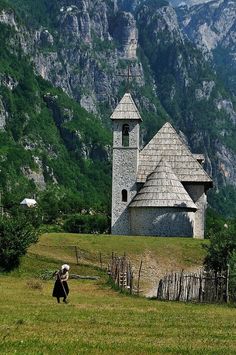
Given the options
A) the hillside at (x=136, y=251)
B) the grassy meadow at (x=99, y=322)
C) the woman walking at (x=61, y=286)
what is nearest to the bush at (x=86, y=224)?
the hillside at (x=136, y=251)

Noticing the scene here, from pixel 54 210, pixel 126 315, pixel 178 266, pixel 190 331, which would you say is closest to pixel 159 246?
pixel 178 266

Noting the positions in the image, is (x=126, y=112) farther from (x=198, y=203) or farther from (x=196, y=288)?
(x=196, y=288)

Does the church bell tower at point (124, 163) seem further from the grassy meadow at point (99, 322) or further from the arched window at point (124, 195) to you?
the grassy meadow at point (99, 322)

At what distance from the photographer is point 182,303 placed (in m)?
37.5

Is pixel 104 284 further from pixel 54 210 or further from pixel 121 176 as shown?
pixel 54 210

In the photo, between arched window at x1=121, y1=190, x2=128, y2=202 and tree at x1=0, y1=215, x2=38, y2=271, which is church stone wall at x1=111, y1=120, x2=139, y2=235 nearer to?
arched window at x1=121, y1=190, x2=128, y2=202

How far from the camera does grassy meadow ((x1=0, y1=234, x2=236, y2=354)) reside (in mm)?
19344

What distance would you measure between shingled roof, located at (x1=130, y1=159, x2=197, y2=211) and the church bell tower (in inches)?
61.2

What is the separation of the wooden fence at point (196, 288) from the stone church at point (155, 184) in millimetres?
27921

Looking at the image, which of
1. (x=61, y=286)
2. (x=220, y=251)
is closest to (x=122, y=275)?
(x=220, y=251)

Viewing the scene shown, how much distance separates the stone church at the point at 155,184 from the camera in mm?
69625

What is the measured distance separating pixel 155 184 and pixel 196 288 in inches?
1216

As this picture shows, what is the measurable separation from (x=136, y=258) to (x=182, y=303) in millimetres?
21159

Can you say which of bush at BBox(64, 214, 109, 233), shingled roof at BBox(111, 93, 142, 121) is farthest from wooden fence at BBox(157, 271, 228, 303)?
bush at BBox(64, 214, 109, 233)
